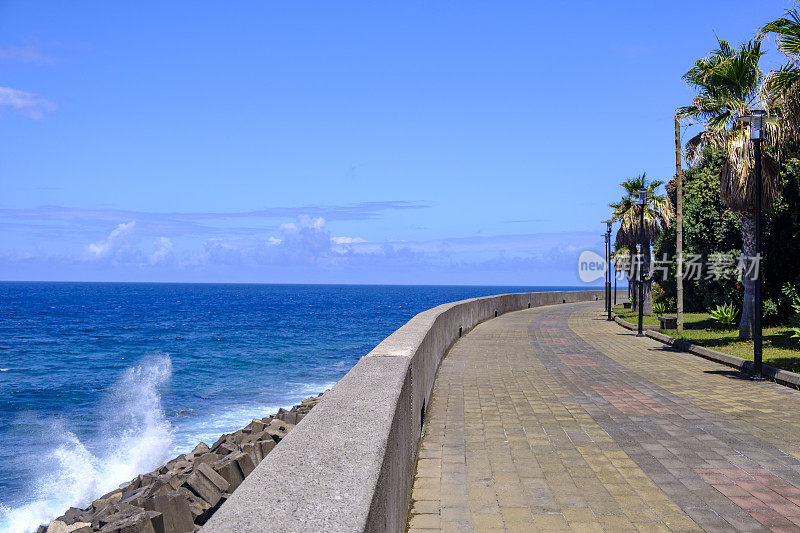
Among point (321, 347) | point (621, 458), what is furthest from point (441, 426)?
point (321, 347)

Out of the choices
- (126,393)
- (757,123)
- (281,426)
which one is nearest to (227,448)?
(281,426)

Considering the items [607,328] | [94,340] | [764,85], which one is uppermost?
[764,85]

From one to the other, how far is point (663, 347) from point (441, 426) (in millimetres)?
12400

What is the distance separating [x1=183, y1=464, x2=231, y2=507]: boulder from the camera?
29.6 feet

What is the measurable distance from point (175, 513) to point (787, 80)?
14.6 m

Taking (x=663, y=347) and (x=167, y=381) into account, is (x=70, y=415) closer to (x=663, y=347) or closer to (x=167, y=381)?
(x=167, y=381)

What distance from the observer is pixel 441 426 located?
8.30m

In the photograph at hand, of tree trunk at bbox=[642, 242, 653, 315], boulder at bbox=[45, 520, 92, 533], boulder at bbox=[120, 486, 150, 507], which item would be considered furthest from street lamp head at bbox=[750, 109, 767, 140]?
tree trunk at bbox=[642, 242, 653, 315]

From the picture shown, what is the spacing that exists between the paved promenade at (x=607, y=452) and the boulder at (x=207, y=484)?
10.4ft

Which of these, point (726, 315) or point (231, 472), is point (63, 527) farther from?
point (726, 315)

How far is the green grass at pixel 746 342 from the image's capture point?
1444cm

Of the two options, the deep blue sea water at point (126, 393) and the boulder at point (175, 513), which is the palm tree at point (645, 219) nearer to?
the deep blue sea water at point (126, 393)

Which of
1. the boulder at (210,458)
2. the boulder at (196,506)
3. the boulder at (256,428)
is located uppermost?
the boulder at (196,506)

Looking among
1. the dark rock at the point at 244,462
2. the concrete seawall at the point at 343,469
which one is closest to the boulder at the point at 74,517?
the dark rock at the point at 244,462
